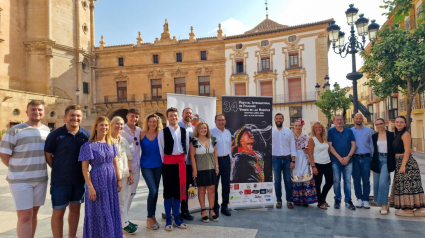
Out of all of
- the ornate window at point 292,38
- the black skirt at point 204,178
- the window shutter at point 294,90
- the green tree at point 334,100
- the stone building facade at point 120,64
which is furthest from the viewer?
the window shutter at point 294,90

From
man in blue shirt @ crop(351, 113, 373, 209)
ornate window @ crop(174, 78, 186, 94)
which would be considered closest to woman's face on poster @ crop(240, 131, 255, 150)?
man in blue shirt @ crop(351, 113, 373, 209)

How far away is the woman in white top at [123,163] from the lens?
12.6 ft

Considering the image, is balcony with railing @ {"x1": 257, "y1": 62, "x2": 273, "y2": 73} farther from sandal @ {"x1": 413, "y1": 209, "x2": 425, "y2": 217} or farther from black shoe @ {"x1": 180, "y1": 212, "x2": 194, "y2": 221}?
black shoe @ {"x1": 180, "y1": 212, "x2": 194, "y2": 221}

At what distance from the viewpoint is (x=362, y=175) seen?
5336 mm

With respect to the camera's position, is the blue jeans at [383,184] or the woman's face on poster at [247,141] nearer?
the blue jeans at [383,184]

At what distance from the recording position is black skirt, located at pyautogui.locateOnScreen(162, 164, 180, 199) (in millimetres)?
4242

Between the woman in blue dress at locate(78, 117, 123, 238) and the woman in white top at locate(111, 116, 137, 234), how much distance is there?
0.43 meters

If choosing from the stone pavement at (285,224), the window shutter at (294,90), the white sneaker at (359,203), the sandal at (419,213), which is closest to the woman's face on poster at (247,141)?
the stone pavement at (285,224)

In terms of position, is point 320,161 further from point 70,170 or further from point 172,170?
point 70,170

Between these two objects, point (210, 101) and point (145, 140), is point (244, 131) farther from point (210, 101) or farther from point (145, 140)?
point (145, 140)

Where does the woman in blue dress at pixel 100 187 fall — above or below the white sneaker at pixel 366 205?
above

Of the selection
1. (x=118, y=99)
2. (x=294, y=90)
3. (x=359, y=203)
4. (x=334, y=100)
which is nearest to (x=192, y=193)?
(x=359, y=203)

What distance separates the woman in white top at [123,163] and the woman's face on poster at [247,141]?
2.24m

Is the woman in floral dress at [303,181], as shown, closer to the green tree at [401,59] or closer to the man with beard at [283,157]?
the man with beard at [283,157]
